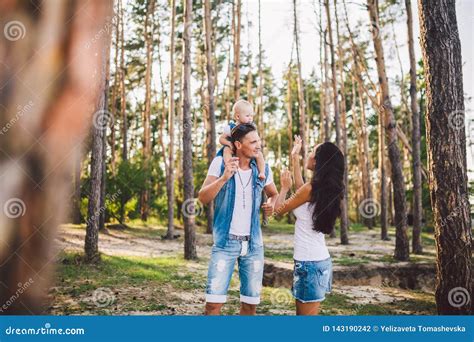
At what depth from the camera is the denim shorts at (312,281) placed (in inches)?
119

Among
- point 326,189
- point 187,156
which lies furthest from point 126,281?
point 326,189

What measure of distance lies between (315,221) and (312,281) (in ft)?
1.38

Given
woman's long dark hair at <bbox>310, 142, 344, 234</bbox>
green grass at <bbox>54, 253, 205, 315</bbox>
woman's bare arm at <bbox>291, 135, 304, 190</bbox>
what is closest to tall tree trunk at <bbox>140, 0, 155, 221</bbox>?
green grass at <bbox>54, 253, 205, 315</bbox>

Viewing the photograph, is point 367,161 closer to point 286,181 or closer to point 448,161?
point 448,161

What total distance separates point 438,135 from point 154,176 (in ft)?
48.0

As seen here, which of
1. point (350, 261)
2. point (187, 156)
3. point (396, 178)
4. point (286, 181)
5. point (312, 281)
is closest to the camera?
point (312, 281)

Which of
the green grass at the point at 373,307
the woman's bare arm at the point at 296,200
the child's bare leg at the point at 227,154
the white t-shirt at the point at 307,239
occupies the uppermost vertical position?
the child's bare leg at the point at 227,154

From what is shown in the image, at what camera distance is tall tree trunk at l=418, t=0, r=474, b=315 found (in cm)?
443

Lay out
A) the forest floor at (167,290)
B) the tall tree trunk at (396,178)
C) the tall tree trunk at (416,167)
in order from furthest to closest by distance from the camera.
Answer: the tall tree trunk at (416,167)
the tall tree trunk at (396,178)
the forest floor at (167,290)

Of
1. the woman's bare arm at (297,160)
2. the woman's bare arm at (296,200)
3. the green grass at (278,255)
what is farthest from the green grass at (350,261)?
the woman's bare arm at (296,200)

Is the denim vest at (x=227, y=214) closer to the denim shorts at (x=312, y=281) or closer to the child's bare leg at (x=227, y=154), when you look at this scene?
the child's bare leg at (x=227, y=154)

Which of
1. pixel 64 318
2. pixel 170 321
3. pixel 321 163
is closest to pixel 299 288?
pixel 321 163

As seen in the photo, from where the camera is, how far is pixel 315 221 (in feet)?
10.0

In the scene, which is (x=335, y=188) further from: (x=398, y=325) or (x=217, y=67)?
(x=217, y=67)
